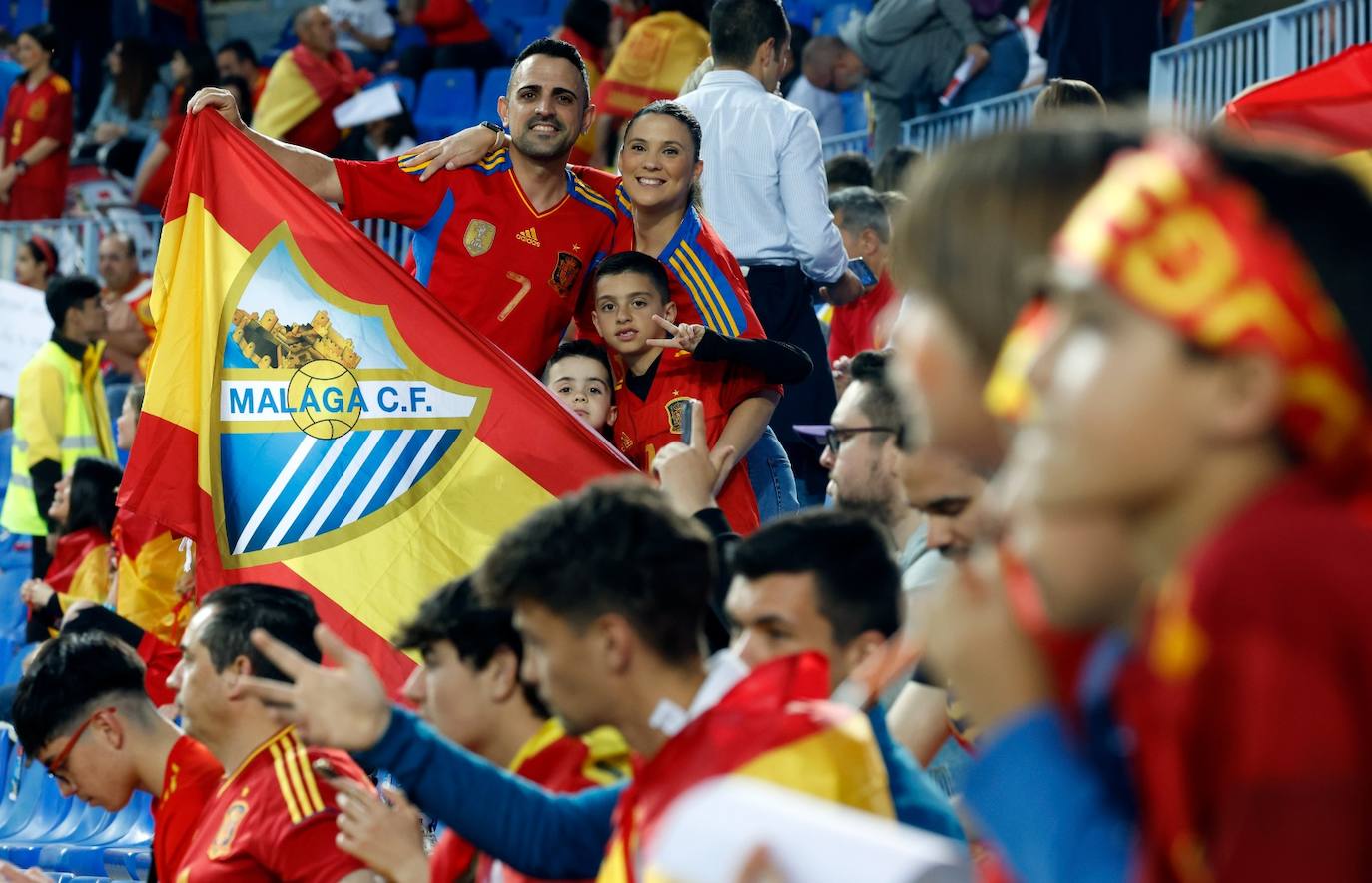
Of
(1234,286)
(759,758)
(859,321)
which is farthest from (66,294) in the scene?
(1234,286)

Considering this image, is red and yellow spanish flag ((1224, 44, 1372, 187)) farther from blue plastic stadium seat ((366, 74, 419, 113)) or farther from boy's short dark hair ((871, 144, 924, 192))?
blue plastic stadium seat ((366, 74, 419, 113))

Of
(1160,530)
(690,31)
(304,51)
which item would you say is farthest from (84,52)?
(1160,530)

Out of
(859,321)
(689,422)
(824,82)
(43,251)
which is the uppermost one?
(824,82)

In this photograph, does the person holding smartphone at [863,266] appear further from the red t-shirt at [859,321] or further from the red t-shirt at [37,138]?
the red t-shirt at [37,138]

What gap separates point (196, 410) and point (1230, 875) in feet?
14.8

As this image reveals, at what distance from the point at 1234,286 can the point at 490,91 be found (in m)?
12.8

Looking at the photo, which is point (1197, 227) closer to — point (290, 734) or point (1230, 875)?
point (1230, 875)

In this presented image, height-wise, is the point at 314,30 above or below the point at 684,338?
above

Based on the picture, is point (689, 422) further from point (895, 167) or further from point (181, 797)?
point (895, 167)

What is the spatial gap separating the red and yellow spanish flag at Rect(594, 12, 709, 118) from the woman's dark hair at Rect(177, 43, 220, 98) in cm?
394

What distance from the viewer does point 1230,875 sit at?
46.2 inches

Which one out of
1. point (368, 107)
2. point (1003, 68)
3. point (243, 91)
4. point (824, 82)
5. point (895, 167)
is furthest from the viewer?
point (243, 91)

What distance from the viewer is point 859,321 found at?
25.8 feet

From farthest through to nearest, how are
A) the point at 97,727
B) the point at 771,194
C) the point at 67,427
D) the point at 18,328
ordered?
the point at 18,328 → the point at 67,427 → the point at 771,194 → the point at 97,727
